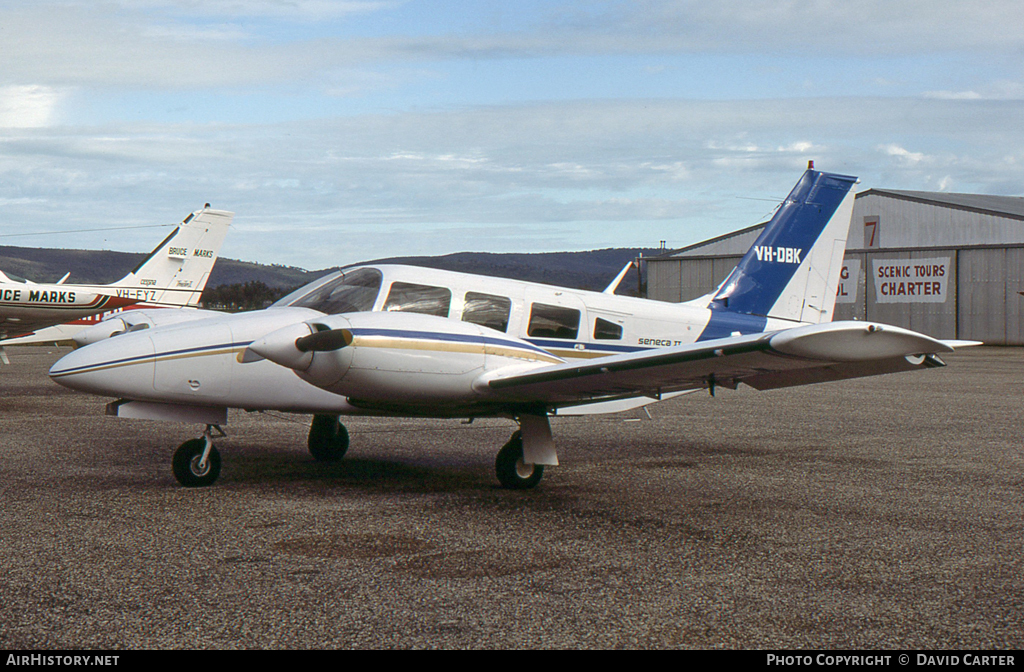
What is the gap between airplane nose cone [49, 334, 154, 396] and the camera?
22.3 ft

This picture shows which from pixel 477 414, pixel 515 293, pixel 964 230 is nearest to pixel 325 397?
pixel 477 414

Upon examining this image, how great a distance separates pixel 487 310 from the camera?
780cm

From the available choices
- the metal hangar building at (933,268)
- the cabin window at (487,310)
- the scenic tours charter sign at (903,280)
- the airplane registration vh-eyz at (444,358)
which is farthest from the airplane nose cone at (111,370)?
the scenic tours charter sign at (903,280)

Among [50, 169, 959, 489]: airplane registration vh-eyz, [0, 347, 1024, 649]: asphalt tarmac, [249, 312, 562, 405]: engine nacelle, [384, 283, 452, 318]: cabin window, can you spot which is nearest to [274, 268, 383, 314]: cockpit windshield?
[50, 169, 959, 489]: airplane registration vh-eyz

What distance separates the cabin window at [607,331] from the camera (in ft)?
27.5

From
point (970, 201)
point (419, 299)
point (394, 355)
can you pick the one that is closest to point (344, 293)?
point (419, 299)

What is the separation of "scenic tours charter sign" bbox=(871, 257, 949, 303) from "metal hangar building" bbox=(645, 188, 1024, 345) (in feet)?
0.14

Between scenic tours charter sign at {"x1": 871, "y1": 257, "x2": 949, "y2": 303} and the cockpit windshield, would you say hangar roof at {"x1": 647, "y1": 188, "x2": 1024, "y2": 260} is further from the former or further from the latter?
the cockpit windshield

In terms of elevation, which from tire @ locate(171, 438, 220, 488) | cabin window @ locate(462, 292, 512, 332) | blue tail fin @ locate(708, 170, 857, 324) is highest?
blue tail fin @ locate(708, 170, 857, 324)

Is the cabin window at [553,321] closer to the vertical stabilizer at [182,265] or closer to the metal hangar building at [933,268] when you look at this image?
the vertical stabilizer at [182,265]

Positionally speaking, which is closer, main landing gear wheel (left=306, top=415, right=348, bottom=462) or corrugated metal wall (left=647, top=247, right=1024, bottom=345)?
main landing gear wheel (left=306, top=415, right=348, bottom=462)

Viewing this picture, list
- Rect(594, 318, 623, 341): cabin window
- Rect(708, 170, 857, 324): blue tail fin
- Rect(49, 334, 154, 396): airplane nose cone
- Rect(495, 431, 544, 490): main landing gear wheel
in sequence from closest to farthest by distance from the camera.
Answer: Rect(49, 334, 154, 396): airplane nose cone < Rect(495, 431, 544, 490): main landing gear wheel < Rect(594, 318, 623, 341): cabin window < Rect(708, 170, 857, 324): blue tail fin
